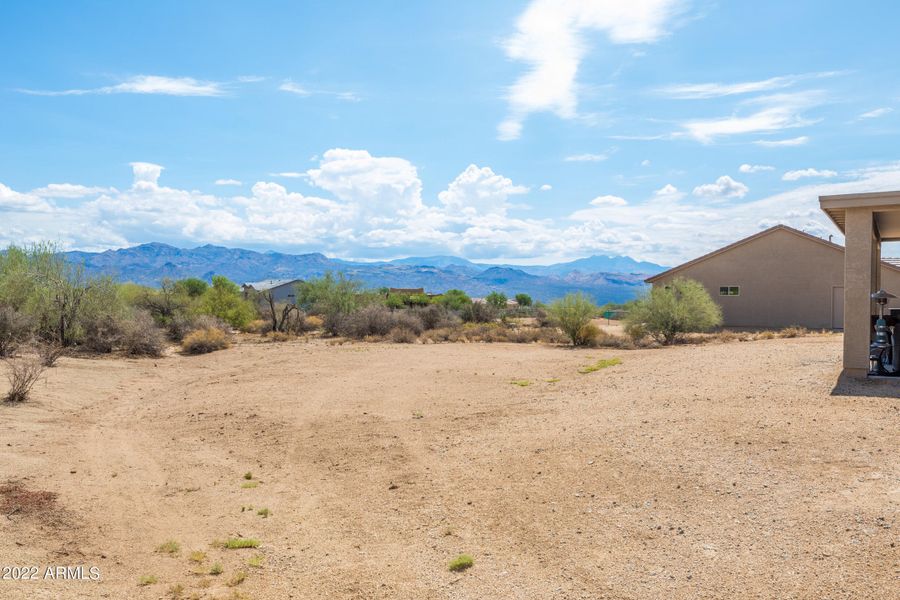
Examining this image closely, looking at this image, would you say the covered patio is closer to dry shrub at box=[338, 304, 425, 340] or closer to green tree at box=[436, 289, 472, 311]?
dry shrub at box=[338, 304, 425, 340]

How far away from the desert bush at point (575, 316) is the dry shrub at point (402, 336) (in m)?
6.09

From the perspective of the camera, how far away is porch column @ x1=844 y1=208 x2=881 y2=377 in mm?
12328

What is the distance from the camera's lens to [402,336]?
29.5 m

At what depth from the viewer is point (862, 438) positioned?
8398mm

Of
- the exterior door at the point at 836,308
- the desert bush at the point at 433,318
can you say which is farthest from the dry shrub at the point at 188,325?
the exterior door at the point at 836,308

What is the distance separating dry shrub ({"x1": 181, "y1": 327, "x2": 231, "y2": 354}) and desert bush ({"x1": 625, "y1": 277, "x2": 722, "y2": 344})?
1642cm

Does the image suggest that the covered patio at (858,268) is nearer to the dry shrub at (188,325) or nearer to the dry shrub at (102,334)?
the dry shrub at (102,334)

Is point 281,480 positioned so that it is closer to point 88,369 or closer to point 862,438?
point 862,438

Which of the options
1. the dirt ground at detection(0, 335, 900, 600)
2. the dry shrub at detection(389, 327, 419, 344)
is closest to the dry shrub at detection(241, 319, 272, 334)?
the dry shrub at detection(389, 327, 419, 344)

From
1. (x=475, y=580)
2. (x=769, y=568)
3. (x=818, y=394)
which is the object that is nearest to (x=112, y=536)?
(x=475, y=580)

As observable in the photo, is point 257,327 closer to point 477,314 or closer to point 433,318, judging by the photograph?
point 433,318

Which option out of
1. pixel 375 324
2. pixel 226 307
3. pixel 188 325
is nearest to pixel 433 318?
pixel 375 324

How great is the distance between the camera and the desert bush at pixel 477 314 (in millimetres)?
40500

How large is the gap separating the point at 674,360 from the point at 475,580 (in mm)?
13404
